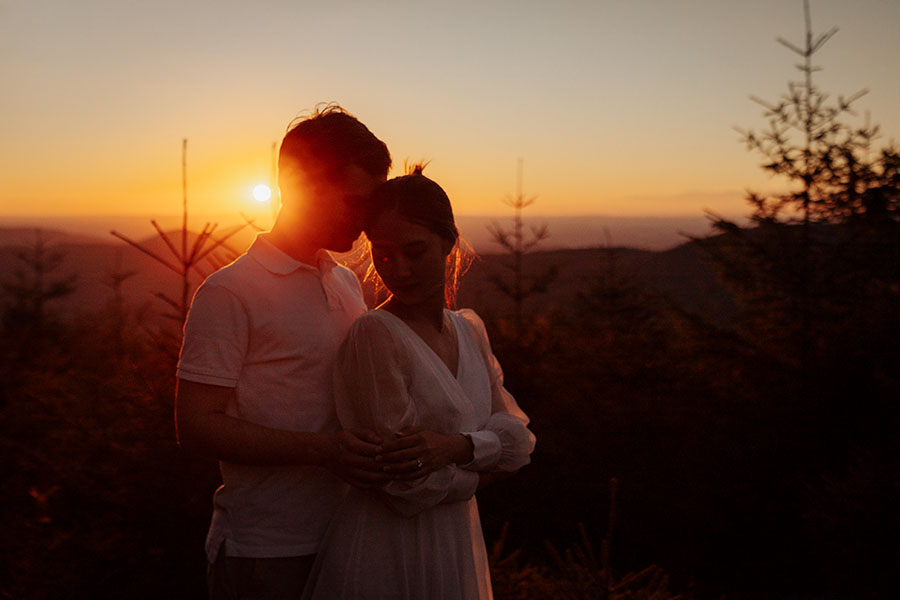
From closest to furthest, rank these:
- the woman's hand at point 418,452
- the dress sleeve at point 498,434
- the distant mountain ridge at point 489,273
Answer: the woman's hand at point 418,452
the dress sleeve at point 498,434
the distant mountain ridge at point 489,273

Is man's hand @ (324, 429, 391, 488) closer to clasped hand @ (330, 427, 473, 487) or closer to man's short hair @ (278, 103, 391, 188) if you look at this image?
clasped hand @ (330, 427, 473, 487)

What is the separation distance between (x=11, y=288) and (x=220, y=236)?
898 inches

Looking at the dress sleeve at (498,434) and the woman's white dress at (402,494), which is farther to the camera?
the dress sleeve at (498,434)

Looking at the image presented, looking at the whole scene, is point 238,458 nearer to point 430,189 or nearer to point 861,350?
point 430,189

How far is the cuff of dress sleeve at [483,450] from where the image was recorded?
7.31 feet

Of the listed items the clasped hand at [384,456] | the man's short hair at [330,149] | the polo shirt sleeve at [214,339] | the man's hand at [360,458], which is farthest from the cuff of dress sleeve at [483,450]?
the man's short hair at [330,149]

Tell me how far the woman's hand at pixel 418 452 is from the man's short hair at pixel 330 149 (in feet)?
2.91

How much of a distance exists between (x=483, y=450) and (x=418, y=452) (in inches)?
10.6

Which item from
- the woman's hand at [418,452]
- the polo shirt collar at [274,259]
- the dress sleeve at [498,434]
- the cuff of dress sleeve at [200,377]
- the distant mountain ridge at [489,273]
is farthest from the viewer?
the distant mountain ridge at [489,273]

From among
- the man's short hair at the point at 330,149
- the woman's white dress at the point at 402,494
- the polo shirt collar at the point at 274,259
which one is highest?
the man's short hair at the point at 330,149

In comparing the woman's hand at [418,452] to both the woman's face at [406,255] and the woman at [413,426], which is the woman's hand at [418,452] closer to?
the woman at [413,426]

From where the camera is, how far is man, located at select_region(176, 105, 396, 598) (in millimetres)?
2129

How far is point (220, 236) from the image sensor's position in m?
6.34

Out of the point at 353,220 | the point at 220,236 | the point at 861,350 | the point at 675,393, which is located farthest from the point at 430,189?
the point at 675,393
